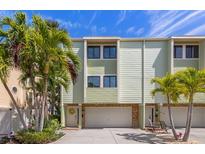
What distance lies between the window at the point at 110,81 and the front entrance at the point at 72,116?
3.91 meters

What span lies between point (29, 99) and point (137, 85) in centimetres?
1047

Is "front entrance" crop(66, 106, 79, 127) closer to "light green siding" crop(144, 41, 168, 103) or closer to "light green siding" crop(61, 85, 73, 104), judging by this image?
"light green siding" crop(61, 85, 73, 104)

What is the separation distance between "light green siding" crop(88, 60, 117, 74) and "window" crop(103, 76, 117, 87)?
53 cm

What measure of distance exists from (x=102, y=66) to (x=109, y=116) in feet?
17.1

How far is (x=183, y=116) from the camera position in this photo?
32.2m

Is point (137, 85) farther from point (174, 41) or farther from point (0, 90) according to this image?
point (0, 90)

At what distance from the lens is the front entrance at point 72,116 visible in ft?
103

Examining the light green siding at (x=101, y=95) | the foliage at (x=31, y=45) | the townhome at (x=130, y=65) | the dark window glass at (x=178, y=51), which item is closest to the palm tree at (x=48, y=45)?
the foliage at (x=31, y=45)

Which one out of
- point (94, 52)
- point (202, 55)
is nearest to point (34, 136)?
point (94, 52)

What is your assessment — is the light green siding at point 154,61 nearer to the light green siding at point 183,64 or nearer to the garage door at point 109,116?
the light green siding at point 183,64

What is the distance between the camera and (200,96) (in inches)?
1184

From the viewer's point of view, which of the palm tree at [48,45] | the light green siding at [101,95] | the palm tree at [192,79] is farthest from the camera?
the light green siding at [101,95]
